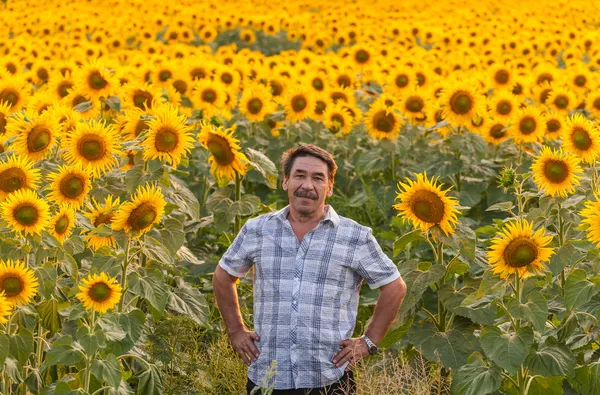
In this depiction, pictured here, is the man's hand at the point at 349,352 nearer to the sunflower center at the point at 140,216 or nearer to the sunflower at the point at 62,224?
the sunflower center at the point at 140,216

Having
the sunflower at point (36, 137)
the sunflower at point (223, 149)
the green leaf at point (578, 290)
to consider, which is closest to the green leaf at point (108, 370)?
the sunflower at point (223, 149)

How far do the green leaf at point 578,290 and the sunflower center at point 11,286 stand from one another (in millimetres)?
2282

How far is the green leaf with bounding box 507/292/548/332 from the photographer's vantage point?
4.36 meters

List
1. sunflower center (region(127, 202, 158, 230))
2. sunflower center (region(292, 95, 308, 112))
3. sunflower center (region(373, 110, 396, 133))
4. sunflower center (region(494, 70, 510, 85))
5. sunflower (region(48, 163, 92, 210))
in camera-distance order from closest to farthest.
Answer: sunflower center (region(127, 202, 158, 230))
sunflower (region(48, 163, 92, 210))
sunflower center (region(373, 110, 396, 133))
sunflower center (region(292, 95, 308, 112))
sunflower center (region(494, 70, 510, 85))

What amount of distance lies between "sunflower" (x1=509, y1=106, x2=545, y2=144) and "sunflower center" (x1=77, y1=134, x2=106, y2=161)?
10.8 feet

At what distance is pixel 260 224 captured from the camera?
15.3 feet

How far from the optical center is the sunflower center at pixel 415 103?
Result: 852 centimetres

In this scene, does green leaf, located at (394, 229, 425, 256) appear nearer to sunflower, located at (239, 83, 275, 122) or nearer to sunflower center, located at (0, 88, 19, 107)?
sunflower center, located at (0, 88, 19, 107)

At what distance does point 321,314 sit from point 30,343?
1.27 m

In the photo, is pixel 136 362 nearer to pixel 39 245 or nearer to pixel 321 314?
pixel 39 245

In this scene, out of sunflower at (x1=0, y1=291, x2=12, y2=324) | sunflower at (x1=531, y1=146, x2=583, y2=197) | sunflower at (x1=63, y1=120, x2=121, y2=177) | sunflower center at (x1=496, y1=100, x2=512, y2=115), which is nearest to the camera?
sunflower at (x1=0, y1=291, x2=12, y2=324)

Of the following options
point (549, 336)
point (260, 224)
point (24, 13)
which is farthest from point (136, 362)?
point (24, 13)

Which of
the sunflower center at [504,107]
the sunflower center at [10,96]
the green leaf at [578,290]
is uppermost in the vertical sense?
the green leaf at [578,290]

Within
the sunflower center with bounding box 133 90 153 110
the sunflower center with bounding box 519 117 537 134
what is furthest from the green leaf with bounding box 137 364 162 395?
the sunflower center with bounding box 519 117 537 134
